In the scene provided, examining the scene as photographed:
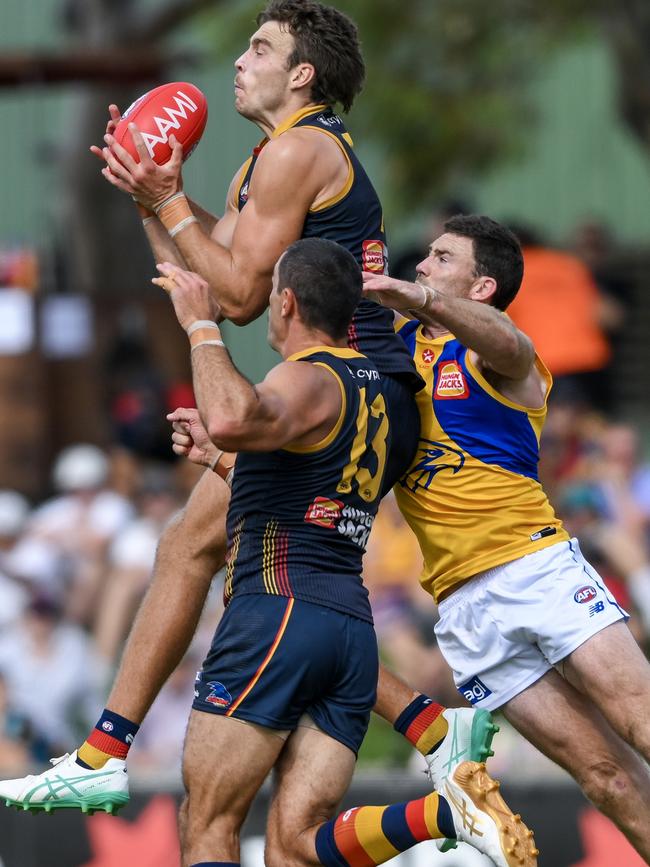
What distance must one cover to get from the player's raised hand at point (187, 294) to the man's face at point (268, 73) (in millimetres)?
794

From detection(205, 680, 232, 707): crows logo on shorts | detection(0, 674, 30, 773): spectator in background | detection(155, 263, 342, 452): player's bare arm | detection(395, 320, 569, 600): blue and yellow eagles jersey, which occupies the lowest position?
detection(0, 674, 30, 773): spectator in background

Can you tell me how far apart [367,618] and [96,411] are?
841 cm

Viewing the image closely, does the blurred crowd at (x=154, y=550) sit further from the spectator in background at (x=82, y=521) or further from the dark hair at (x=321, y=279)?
the dark hair at (x=321, y=279)

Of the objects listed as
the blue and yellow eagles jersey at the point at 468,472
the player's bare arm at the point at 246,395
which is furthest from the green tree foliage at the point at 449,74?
the player's bare arm at the point at 246,395

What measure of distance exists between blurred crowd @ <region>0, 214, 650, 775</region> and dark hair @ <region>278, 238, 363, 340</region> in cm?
427

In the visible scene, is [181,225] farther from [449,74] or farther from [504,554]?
[449,74]

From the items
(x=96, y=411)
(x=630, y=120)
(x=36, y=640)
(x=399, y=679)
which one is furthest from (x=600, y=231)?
(x=399, y=679)

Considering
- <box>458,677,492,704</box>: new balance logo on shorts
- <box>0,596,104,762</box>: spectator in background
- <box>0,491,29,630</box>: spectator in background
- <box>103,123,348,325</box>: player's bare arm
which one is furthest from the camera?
<box>0,491,29,630</box>: spectator in background

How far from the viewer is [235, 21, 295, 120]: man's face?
6.27 meters

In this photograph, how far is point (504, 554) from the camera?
6387 millimetres

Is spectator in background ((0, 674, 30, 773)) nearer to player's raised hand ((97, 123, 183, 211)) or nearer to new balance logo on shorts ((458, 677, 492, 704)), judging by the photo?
new balance logo on shorts ((458, 677, 492, 704))

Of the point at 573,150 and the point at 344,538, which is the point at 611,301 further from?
the point at 344,538

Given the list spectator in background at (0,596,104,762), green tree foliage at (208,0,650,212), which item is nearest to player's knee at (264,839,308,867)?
spectator in background at (0,596,104,762)

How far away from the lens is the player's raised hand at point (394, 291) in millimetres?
5742
